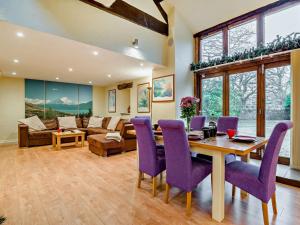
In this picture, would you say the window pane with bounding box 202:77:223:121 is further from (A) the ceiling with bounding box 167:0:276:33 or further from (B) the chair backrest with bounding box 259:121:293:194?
(B) the chair backrest with bounding box 259:121:293:194

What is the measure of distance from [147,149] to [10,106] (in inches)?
242

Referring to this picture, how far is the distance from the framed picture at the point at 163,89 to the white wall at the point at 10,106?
192 inches

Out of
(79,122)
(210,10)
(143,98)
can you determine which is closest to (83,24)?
(210,10)

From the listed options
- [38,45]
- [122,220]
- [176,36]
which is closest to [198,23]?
[176,36]

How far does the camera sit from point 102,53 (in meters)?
3.71

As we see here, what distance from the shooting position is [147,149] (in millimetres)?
2266

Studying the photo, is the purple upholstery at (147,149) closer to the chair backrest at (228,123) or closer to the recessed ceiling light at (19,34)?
the chair backrest at (228,123)

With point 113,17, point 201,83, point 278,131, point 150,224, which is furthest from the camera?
point 201,83

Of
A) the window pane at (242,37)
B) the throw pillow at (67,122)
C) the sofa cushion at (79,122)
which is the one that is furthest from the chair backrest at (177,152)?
the sofa cushion at (79,122)

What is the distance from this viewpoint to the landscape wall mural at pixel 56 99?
20.5 ft

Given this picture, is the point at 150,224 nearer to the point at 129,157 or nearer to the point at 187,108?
the point at 187,108

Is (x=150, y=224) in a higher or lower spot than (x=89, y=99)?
lower

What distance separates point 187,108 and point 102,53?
7.82ft

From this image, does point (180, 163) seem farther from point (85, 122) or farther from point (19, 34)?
point (85, 122)
